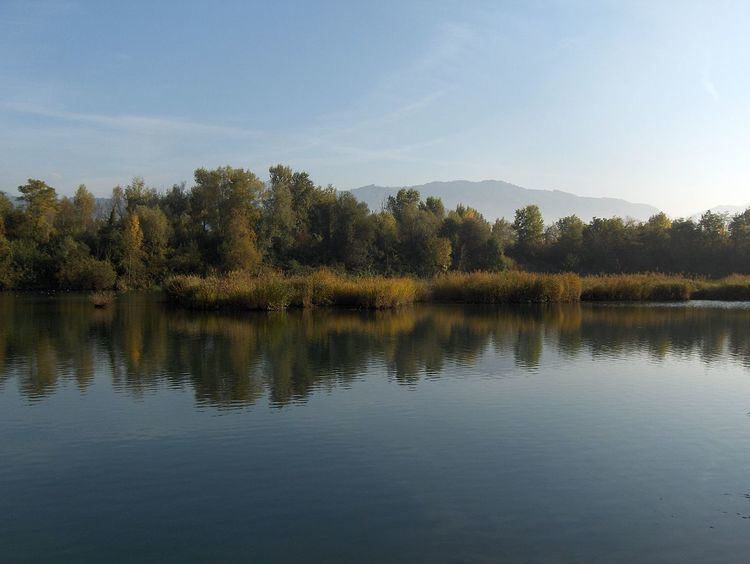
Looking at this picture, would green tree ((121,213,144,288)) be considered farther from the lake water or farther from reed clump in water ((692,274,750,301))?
reed clump in water ((692,274,750,301))

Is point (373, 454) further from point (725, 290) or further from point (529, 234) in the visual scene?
point (529, 234)

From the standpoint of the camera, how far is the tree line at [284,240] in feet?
143

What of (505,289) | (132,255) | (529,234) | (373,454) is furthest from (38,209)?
(373,454)

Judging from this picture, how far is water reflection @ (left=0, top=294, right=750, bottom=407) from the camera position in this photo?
10.5m

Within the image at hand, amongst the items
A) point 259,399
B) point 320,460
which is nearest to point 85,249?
point 259,399

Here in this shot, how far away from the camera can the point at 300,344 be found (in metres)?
14.7

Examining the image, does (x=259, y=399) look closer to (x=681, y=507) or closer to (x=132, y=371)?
(x=132, y=371)

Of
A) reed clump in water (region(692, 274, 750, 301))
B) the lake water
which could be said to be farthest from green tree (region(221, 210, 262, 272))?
the lake water

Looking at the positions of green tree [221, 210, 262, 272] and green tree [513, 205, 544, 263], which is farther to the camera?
green tree [513, 205, 544, 263]

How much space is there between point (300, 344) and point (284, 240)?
36.7 metres

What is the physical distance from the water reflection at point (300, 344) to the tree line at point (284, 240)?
19788mm

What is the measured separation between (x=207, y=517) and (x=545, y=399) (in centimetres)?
538

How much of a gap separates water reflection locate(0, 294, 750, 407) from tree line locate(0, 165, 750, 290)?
19.8m

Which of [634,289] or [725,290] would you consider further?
[725,290]
